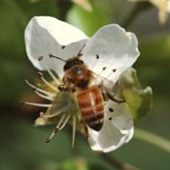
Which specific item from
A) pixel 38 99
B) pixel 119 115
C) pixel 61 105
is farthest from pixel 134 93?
pixel 38 99

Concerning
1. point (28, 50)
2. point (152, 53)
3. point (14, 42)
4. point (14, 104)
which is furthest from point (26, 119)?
point (28, 50)

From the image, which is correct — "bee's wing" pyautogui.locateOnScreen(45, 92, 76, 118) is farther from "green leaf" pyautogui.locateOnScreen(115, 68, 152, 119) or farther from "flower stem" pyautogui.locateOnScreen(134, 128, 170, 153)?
"flower stem" pyautogui.locateOnScreen(134, 128, 170, 153)

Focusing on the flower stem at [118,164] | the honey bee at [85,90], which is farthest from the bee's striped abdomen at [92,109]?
the flower stem at [118,164]

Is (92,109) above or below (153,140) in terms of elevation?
above

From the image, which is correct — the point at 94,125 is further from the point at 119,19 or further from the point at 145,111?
the point at 119,19

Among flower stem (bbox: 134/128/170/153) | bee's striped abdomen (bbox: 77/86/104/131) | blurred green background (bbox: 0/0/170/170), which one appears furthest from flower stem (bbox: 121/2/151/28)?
bee's striped abdomen (bbox: 77/86/104/131)

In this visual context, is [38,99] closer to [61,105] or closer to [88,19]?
[88,19]

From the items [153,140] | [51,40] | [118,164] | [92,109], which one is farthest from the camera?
[153,140]

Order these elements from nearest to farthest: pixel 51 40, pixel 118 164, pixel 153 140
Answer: pixel 51 40
pixel 118 164
pixel 153 140
